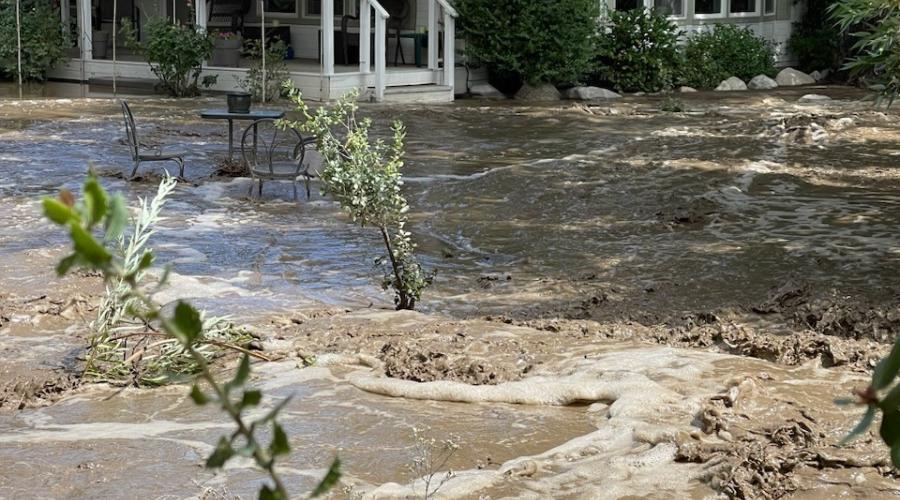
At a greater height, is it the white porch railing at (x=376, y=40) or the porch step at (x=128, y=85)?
the white porch railing at (x=376, y=40)

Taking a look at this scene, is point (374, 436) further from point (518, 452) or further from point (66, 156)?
point (66, 156)

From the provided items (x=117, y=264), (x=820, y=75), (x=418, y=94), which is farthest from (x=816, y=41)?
(x=117, y=264)

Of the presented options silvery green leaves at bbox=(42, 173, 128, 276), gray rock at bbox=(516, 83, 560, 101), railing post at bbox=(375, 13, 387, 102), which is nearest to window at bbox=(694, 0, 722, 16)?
gray rock at bbox=(516, 83, 560, 101)

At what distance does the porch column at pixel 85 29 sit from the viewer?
998 inches

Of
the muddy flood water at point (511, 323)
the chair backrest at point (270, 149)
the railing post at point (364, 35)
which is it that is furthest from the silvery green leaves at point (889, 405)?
the railing post at point (364, 35)

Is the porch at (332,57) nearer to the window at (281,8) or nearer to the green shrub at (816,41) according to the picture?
the window at (281,8)

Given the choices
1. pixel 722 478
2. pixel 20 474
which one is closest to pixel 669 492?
pixel 722 478

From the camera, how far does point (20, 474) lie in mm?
5914

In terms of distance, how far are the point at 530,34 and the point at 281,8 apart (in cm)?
636

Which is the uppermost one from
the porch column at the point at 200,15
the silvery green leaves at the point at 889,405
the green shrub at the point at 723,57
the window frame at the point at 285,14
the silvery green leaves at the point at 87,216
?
the window frame at the point at 285,14

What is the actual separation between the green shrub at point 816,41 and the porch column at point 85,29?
1694cm

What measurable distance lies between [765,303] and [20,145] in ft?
38.4

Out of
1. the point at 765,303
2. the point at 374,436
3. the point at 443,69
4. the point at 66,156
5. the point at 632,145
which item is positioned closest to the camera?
the point at 374,436

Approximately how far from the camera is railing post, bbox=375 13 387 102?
73.4 feet
